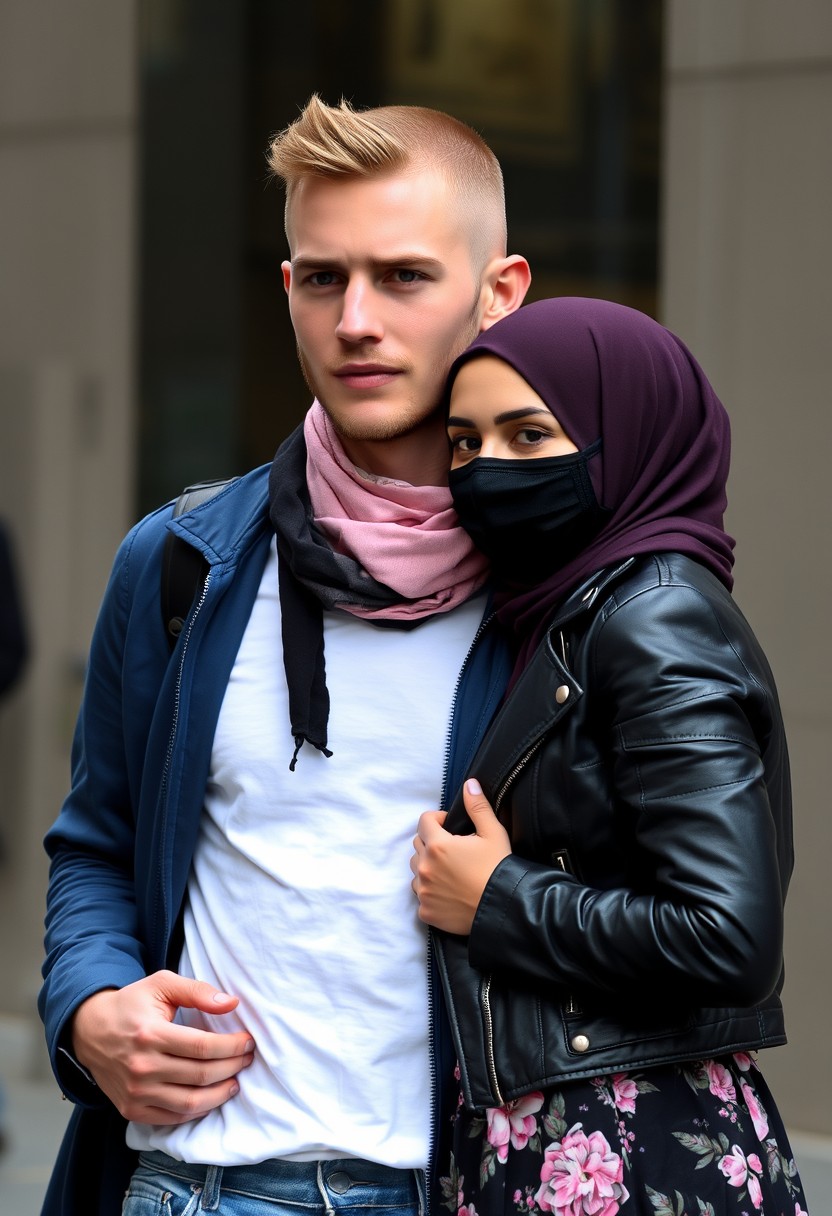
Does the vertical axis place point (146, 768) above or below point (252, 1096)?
above

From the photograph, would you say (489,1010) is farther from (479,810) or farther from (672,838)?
(672,838)

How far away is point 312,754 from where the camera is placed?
2.33m

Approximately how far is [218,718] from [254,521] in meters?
0.31

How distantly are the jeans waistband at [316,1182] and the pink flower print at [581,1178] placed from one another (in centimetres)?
28

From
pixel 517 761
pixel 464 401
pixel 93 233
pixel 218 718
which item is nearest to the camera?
pixel 517 761

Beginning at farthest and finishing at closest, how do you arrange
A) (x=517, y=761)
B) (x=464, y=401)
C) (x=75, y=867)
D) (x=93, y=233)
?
1. (x=93, y=233)
2. (x=75, y=867)
3. (x=464, y=401)
4. (x=517, y=761)

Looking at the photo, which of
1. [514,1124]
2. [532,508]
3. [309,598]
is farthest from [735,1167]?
[309,598]

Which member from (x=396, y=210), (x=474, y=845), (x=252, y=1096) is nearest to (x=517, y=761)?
(x=474, y=845)

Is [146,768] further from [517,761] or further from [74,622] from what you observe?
[74,622]

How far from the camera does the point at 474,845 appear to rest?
209 centimetres

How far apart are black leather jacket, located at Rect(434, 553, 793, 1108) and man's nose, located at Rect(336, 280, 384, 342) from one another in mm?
504

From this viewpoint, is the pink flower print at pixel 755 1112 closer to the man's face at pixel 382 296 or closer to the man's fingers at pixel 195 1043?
the man's fingers at pixel 195 1043

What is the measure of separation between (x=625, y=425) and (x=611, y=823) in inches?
20.1

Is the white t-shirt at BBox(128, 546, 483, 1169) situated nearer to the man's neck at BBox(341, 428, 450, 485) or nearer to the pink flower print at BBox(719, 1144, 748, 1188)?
the man's neck at BBox(341, 428, 450, 485)
